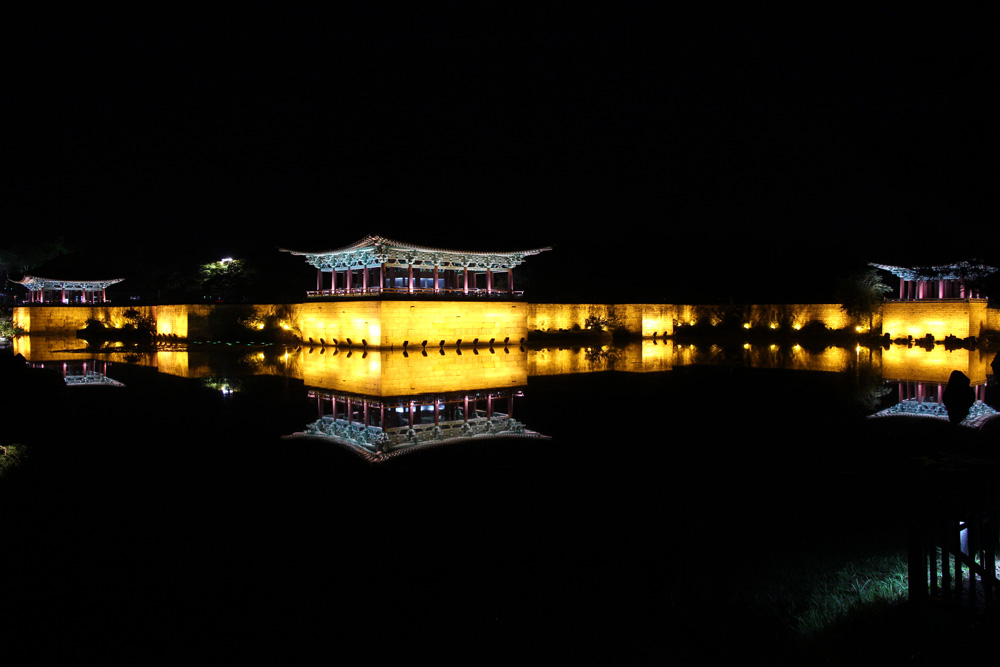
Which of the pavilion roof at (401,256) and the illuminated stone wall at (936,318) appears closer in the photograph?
the pavilion roof at (401,256)

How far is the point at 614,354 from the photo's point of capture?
26.3 meters

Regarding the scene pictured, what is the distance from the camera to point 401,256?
28.0 meters

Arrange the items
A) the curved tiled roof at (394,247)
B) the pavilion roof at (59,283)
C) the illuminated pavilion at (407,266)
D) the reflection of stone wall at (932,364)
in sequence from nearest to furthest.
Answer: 1. the reflection of stone wall at (932,364)
2. the curved tiled roof at (394,247)
3. the illuminated pavilion at (407,266)
4. the pavilion roof at (59,283)

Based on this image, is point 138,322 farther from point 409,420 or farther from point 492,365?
point 409,420

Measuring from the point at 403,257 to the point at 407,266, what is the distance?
1.95 meters

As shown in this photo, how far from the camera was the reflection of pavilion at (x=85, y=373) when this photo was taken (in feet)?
52.3

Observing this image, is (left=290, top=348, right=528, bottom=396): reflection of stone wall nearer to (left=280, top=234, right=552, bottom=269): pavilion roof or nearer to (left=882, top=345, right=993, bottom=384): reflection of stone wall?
(left=280, top=234, right=552, bottom=269): pavilion roof

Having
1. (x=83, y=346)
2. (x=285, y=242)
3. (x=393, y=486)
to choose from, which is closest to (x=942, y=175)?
(x=393, y=486)

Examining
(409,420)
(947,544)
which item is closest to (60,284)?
(409,420)

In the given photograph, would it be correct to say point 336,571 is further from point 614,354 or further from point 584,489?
point 614,354

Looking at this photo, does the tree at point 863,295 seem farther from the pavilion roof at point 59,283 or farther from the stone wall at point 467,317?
the pavilion roof at point 59,283

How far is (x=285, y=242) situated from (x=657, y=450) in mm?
27254

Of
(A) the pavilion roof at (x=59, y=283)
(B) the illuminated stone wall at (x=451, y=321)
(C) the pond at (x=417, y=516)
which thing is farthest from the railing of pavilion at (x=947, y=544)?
(A) the pavilion roof at (x=59, y=283)

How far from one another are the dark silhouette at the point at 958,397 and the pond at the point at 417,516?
1.03 metres
